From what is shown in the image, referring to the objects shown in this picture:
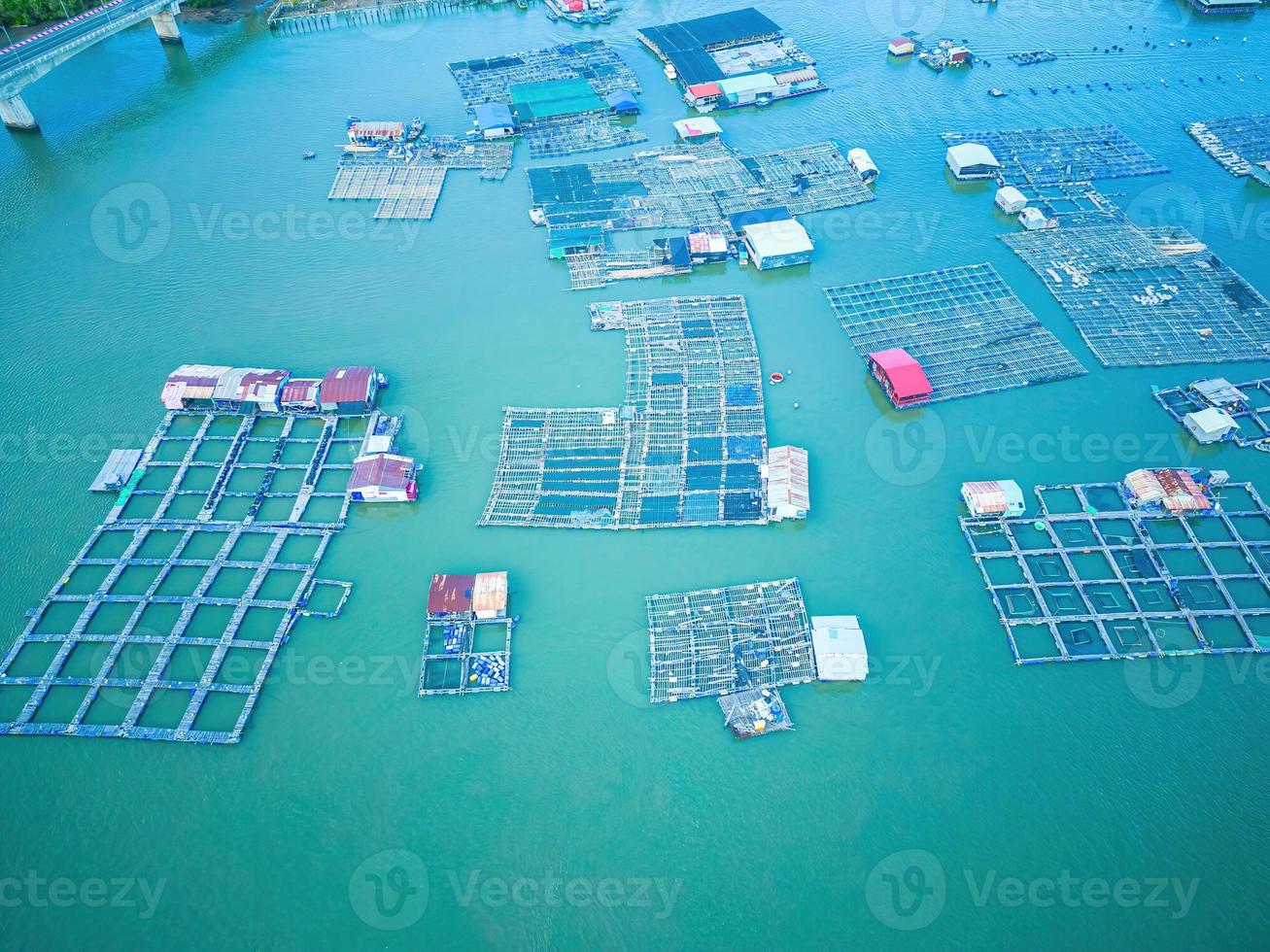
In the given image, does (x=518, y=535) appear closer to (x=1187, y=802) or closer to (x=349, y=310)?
(x=349, y=310)

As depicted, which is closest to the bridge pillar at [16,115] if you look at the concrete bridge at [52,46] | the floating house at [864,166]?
the concrete bridge at [52,46]

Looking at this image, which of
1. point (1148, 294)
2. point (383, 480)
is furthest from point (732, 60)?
point (383, 480)

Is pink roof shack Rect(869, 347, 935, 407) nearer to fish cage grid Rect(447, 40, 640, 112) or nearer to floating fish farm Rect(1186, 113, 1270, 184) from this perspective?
floating fish farm Rect(1186, 113, 1270, 184)

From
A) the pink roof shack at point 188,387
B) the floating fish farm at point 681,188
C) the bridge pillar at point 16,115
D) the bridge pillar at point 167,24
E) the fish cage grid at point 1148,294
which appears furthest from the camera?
A: the bridge pillar at point 167,24

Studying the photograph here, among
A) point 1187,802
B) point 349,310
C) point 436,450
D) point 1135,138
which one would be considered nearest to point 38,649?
point 436,450

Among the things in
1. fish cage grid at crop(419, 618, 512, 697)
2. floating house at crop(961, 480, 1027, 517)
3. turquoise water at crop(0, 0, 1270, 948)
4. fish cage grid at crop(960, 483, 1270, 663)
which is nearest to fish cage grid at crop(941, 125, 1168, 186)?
turquoise water at crop(0, 0, 1270, 948)

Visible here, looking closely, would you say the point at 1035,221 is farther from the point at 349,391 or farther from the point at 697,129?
the point at 349,391

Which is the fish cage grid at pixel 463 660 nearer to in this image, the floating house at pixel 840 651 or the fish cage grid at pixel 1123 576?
the floating house at pixel 840 651
